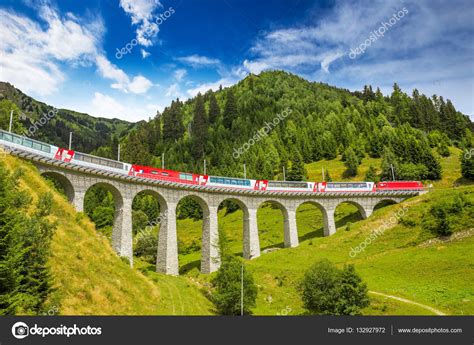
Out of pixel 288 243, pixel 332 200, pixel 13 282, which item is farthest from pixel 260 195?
pixel 13 282

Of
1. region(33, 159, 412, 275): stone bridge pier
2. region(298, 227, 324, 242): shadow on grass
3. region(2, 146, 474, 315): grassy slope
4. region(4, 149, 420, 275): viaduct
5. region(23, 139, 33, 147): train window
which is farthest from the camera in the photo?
region(298, 227, 324, 242): shadow on grass

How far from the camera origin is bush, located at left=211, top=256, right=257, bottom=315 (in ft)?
106

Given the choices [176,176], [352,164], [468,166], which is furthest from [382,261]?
[352,164]

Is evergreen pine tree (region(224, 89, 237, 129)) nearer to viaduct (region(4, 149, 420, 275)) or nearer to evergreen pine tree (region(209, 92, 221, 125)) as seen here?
evergreen pine tree (region(209, 92, 221, 125))

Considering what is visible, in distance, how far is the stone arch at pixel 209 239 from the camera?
170 ft

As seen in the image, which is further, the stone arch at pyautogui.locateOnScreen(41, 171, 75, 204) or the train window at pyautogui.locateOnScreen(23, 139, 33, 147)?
the stone arch at pyautogui.locateOnScreen(41, 171, 75, 204)

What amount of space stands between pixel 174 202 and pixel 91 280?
2682 centimetres

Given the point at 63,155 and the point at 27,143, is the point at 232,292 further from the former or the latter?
the point at 27,143

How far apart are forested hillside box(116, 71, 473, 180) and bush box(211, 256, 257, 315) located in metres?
73.5

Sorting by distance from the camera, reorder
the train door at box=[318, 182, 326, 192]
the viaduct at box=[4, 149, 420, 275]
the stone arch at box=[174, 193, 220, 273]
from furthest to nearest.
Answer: the train door at box=[318, 182, 326, 192] < the stone arch at box=[174, 193, 220, 273] < the viaduct at box=[4, 149, 420, 275]

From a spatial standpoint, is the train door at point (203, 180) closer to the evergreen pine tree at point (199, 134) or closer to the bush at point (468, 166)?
the bush at point (468, 166)

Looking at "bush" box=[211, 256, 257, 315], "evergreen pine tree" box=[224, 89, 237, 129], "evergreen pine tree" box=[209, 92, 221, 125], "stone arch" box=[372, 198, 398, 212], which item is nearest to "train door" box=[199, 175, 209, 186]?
"bush" box=[211, 256, 257, 315]
